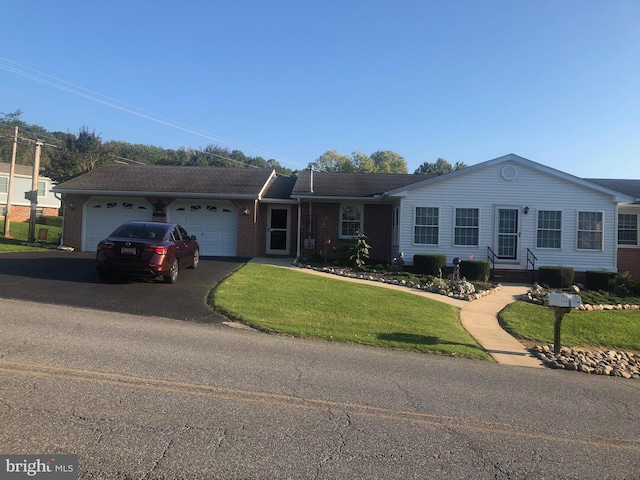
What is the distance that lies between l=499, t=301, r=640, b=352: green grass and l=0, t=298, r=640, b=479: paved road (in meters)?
2.78

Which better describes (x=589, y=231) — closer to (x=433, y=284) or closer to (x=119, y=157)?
(x=433, y=284)

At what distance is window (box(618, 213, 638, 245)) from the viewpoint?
746 inches

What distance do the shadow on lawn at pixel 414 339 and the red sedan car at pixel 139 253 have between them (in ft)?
18.3

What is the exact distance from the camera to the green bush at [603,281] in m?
16.1

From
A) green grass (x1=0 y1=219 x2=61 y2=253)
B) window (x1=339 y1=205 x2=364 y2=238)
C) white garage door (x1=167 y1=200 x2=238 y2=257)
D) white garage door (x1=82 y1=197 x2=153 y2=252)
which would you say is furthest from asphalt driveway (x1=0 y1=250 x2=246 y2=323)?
window (x1=339 y1=205 x2=364 y2=238)

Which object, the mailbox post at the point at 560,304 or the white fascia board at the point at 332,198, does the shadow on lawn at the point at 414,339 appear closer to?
the mailbox post at the point at 560,304

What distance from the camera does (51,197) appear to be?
143ft


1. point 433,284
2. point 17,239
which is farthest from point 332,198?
point 17,239

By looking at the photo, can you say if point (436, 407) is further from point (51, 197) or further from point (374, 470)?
point (51, 197)

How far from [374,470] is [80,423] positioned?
246 cm

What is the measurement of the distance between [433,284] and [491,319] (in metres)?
3.63

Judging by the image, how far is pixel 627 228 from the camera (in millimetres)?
19031

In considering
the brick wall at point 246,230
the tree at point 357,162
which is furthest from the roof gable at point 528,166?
the tree at point 357,162

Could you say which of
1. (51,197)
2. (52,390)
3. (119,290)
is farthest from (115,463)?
(51,197)
